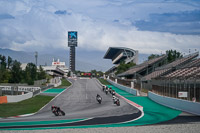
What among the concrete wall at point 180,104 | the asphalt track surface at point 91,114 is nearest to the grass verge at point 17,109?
the asphalt track surface at point 91,114

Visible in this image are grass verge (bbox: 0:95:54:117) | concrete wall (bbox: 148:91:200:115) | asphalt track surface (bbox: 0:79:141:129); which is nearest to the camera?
asphalt track surface (bbox: 0:79:141:129)

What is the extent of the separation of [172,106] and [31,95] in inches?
922

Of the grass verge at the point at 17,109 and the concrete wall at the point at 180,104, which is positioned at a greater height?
the concrete wall at the point at 180,104

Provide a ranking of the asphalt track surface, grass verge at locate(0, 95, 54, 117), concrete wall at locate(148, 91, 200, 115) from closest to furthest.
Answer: the asphalt track surface < concrete wall at locate(148, 91, 200, 115) < grass verge at locate(0, 95, 54, 117)

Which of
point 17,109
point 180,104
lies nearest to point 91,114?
point 180,104

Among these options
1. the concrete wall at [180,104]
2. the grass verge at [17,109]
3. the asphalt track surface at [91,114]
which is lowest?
the grass verge at [17,109]

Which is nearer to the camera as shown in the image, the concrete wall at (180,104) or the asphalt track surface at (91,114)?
the asphalt track surface at (91,114)

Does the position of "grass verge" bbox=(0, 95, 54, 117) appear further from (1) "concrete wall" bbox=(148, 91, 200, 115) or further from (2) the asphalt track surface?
(1) "concrete wall" bbox=(148, 91, 200, 115)

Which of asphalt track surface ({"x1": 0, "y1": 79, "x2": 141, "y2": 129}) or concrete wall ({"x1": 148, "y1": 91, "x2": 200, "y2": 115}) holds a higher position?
concrete wall ({"x1": 148, "y1": 91, "x2": 200, "y2": 115})

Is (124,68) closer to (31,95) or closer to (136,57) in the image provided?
(136,57)

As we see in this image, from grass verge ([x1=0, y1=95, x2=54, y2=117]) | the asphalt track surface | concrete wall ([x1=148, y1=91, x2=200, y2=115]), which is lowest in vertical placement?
grass verge ([x1=0, y1=95, x2=54, y2=117])

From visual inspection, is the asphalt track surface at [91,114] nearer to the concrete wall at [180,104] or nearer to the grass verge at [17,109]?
the grass verge at [17,109]

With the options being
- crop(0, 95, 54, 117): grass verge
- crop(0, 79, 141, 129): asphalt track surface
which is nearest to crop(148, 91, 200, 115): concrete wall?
crop(0, 79, 141, 129): asphalt track surface

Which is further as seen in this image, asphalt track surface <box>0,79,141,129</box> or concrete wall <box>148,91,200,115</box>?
concrete wall <box>148,91,200,115</box>
